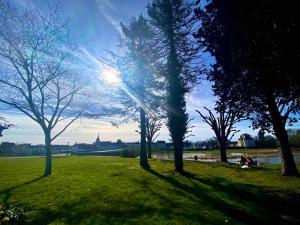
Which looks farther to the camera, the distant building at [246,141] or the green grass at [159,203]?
the distant building at [246,141]

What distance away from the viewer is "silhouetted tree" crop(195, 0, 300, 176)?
955 centimetres

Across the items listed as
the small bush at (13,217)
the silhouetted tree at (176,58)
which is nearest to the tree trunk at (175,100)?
the silhouetted tree at (176,58)

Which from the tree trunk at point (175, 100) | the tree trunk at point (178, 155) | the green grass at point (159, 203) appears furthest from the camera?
the tree trunk at point (175, 100)

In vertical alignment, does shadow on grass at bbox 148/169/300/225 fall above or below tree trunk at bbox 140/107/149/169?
below

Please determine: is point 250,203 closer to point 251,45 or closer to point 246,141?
point 251,45

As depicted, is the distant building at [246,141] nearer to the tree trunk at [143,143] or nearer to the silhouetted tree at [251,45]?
the tree trunk at [143,143]

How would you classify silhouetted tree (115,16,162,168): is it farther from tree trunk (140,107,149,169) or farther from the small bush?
the small bush

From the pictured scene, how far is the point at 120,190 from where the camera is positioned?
1236 cm

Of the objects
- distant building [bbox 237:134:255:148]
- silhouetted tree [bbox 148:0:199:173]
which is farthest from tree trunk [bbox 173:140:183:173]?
distant building [bbox 237:134:255:148]

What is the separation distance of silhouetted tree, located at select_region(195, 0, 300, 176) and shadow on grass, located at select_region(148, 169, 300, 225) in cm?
482

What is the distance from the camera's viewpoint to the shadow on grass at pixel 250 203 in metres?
8.04

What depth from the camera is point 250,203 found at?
9883mm

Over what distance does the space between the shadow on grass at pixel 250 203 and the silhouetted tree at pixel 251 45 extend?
15.8 ft

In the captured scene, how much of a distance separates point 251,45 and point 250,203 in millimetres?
6617
